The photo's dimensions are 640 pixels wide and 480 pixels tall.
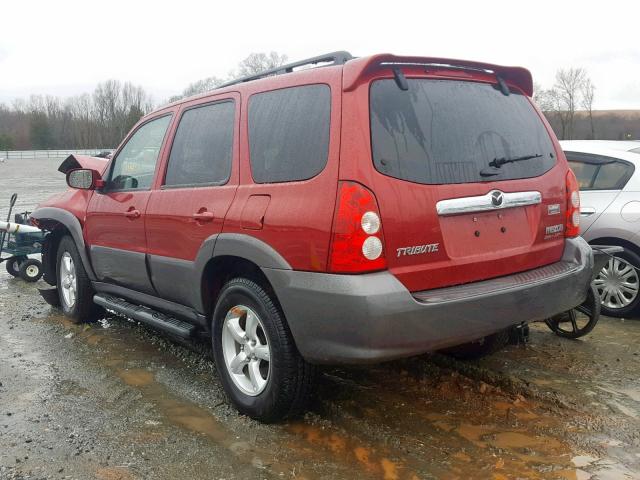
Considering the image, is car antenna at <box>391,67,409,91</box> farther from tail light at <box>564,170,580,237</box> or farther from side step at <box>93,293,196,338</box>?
side step at <box>93,293,196,338</box>

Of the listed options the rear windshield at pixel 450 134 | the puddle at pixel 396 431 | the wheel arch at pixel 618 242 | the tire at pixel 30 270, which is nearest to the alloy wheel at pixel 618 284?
the wheel arch at pixel 618 242

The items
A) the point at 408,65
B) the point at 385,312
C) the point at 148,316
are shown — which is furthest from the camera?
the point at 148,316

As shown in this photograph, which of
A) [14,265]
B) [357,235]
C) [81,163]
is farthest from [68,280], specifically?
[357,235]

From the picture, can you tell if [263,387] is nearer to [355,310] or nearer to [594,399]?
[355,310]

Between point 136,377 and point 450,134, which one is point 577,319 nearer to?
point 450,134

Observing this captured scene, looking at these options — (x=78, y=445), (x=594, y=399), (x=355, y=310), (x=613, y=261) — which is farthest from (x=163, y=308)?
(x=613, y=261)

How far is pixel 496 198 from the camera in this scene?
3086mm

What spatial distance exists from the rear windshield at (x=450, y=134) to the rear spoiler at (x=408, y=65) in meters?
0.09

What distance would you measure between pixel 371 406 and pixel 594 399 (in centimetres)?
139

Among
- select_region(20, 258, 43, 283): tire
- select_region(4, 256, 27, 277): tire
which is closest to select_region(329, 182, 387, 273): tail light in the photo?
select_region(20, 258, 43, 283): tire

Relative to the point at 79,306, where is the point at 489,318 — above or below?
above

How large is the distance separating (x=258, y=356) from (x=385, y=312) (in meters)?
0.98

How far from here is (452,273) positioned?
116 inches

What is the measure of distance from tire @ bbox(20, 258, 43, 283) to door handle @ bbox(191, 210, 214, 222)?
5.15m
